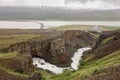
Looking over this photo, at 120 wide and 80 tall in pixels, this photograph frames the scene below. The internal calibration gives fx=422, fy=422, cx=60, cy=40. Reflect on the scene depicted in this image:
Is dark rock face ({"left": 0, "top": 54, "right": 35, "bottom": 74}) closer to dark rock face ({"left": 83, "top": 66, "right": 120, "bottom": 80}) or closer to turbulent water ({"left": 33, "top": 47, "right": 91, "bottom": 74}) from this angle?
turbulent water ({"left": 33, "top": 47, "right": 91, "bottom": 74})

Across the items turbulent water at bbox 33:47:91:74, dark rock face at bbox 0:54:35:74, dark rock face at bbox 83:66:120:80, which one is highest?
dark rock face at bbox 83:66:120:80

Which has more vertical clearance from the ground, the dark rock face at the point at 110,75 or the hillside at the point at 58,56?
the dark rock face at the point at 110,75

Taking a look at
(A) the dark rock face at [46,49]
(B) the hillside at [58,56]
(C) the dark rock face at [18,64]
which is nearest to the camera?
(B) the hillside at [58,56]

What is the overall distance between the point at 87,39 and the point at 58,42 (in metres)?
48.5

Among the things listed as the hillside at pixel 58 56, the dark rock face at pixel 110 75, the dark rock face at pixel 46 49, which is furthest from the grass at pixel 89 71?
the dark rock face at pixel 46 49

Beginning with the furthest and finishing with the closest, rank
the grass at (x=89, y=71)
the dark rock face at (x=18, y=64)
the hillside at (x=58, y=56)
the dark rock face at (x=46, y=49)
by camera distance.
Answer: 1. the dark rock face at (x=46, y=49)
2. the dark rock face at (x=18, y=64)
3. the grass at (x=89, y=71)
4. the hillside at (x=58, y=56)

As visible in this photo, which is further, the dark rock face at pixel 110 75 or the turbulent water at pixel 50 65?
the turbulent water at pixel 50 65

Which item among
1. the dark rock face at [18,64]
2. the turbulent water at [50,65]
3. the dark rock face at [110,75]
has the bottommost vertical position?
the turbulent water at [50,65]

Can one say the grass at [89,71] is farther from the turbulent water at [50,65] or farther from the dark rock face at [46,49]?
the dark rock face at [46,49]

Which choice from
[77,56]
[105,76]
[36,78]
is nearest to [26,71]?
[36,78]

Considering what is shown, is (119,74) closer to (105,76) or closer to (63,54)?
(105,76)

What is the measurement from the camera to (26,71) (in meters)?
71.2

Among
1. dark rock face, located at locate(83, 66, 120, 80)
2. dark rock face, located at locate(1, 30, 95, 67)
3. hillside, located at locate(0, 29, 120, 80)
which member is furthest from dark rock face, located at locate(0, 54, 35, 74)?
dark rock face, located at locate(83, 66, 120, 80)

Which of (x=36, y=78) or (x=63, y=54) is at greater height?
(x=36, y=78)
